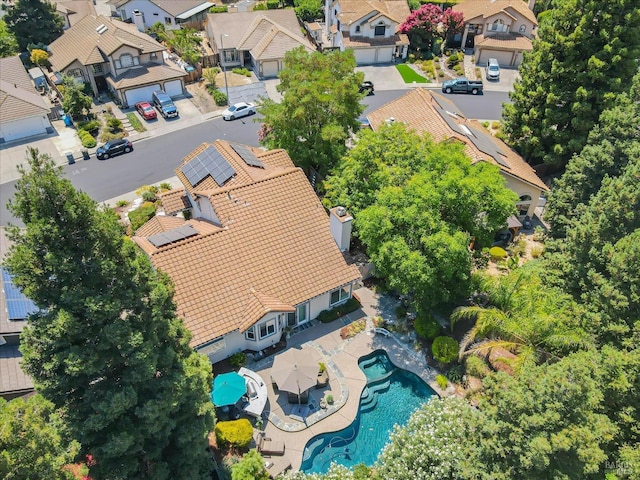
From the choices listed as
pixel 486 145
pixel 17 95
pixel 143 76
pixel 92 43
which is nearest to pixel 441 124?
pixel 486 145

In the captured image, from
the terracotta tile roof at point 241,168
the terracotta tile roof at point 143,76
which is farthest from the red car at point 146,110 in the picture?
the terracotta tile roof at point 241,168

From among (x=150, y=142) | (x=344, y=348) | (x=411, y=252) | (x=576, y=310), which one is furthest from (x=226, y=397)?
(x=150, y=142)

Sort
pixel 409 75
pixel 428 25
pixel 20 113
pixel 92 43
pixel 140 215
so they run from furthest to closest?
pixel 428 25 → pixel 409 75 → pixel 92 43 → pixel 20 113 → pixel 140 215

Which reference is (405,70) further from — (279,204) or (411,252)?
(411,252)

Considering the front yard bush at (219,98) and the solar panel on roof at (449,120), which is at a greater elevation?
the solar panel on roof at (449,120)

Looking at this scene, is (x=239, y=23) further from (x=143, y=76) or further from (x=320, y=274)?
(x=320, y=274)

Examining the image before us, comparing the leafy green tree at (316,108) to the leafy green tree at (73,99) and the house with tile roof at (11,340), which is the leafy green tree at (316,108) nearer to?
the house with tile roof at (11,340)
